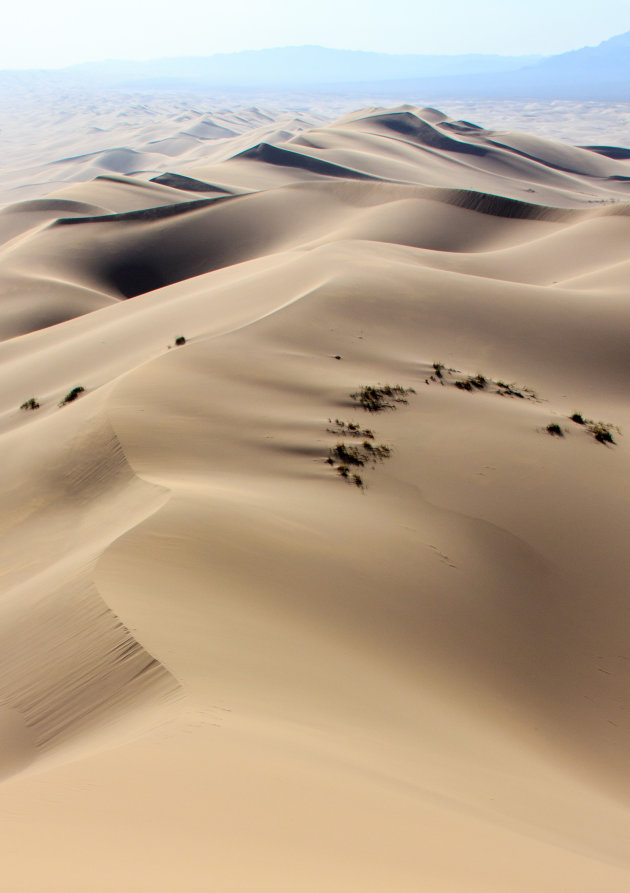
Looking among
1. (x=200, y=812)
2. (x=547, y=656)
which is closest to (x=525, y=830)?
(x=200, y=812)

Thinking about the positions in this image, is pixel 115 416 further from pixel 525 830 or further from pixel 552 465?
pixel 525 830

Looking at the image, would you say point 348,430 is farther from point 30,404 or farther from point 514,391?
point 30,404

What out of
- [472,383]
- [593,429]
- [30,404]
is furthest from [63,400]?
[593,429]

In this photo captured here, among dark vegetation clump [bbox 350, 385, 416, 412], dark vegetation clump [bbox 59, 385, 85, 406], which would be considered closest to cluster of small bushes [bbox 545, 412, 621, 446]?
dark vegetation clump [bbox 350, 385, 416, 412]

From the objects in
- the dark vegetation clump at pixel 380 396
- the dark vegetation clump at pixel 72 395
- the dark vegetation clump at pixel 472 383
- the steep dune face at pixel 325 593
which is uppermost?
the dark vegetation clump at pixel 72 395

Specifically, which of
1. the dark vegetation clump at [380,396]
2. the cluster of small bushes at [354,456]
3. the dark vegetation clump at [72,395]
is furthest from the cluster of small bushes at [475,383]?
the dark vegetation clump at [72,395]

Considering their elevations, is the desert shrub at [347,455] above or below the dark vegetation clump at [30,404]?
below

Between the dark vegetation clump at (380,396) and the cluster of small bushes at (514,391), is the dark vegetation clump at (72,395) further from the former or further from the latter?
the cluster of small bushes at (514,391)
